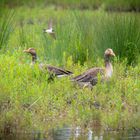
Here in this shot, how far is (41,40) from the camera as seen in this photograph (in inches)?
571

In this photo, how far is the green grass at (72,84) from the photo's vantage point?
9.63 m

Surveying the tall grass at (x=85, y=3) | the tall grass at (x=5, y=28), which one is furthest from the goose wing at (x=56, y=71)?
the tall grass at (x=85, y=3)

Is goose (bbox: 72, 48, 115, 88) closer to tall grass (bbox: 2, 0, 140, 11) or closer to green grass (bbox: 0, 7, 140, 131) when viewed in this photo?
green grass (bbox: 0, 7, 140, 131)

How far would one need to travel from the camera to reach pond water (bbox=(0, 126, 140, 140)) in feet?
30.6

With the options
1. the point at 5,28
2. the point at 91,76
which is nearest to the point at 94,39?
the point at 5,28

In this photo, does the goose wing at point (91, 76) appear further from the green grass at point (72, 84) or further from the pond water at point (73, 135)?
the pond water at point (73, 135)

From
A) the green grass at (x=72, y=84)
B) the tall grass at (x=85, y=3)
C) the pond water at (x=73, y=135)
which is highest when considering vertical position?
the tall grass at (x=85, y=3)

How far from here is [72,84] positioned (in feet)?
37.8

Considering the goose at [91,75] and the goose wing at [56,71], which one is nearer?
the goose at [91,75]

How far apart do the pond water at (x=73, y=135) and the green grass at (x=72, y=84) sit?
0.29 feet

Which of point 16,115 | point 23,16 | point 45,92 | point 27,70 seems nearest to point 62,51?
point 27,70

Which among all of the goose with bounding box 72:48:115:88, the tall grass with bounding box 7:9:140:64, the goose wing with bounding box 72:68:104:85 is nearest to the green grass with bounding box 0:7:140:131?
the tall grass with bounding box 7:9:140:64

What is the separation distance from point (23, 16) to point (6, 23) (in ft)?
31.4

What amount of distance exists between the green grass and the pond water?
0.29 ft
